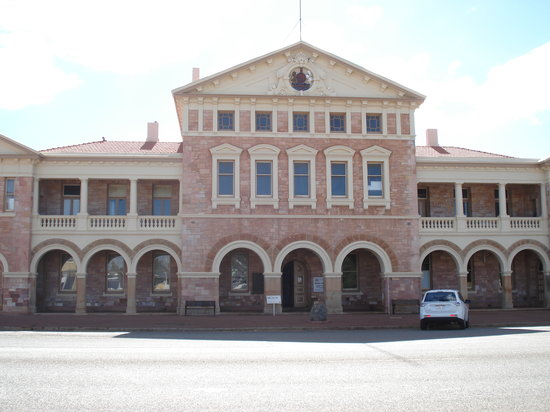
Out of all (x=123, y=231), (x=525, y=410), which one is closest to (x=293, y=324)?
(x=123, y=231)

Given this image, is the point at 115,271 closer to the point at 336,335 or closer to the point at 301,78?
the point at 301,78

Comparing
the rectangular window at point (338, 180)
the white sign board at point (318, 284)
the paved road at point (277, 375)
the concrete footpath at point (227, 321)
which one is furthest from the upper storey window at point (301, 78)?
the paved road at point (277, 375)

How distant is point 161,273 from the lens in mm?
29703

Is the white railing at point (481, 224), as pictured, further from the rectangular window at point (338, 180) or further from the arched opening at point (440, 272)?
the rectangular window at point (338, 180)

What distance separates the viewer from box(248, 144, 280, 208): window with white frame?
90.5 ft

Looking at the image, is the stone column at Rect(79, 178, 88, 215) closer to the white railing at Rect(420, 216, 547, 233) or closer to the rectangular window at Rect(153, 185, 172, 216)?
the rectangular window at Rect(153, 185, 172, 216)

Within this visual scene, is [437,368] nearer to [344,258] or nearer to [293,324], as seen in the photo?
[293,324]

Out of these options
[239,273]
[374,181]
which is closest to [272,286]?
[239,273]

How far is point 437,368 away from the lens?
35.4 ft

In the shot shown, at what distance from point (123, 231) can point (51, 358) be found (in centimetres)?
1611

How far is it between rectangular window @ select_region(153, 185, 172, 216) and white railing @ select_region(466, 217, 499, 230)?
49.8 feet

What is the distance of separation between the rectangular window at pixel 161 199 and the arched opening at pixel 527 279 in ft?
61.6

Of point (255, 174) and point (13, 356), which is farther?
point (255, 174)

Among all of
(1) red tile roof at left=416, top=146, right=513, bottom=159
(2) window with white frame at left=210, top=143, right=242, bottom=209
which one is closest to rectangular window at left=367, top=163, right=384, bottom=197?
(1) red tile roof at left=416, top=146, right=513, bottom=159
